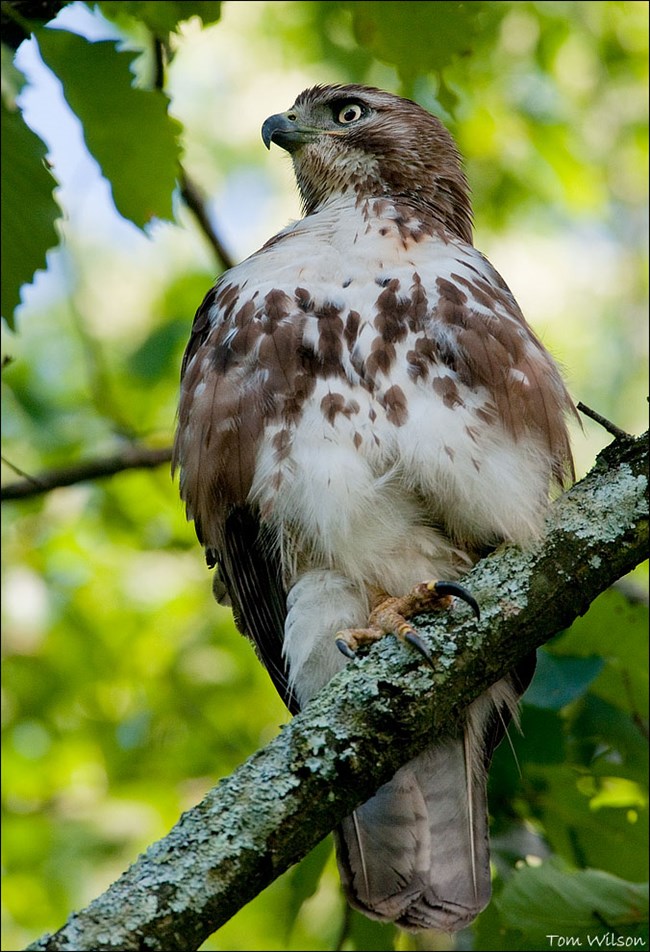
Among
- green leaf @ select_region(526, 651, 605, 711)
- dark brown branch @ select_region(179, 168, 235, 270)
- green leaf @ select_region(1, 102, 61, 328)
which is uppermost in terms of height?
dark brown branch @ select_region(179, 168, 235, 270)

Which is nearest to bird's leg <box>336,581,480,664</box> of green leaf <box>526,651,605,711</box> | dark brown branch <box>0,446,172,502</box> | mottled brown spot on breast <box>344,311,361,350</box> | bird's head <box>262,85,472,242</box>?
mottled brown spot on breast <box>344,311,361,350</box>

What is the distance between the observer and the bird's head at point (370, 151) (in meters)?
4.36

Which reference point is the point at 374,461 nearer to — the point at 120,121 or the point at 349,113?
the point at 120,121

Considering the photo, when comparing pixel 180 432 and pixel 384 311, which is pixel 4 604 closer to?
pixel 180 432

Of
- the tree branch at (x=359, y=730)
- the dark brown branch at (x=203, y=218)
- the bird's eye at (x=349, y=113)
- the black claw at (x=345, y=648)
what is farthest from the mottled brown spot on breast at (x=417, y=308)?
the dark brown branch at (x=203, y=218)

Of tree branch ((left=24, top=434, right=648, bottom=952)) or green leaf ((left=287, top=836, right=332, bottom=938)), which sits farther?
green leaf ((left=287, top=836, right=332, bottom=938))

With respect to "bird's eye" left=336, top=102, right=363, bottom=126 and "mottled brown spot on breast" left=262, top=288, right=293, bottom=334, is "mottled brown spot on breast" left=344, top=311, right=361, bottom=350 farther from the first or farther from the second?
"bird's eye" left=336, top=102, right=363, bottom=126

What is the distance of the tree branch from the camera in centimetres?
237

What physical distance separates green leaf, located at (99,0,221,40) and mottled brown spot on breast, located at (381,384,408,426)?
1313 millimetres

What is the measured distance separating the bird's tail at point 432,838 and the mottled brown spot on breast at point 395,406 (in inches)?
37.9

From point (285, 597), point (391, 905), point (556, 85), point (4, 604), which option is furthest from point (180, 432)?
point (556, 85)

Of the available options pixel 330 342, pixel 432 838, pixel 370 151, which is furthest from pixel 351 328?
pixel 432 838

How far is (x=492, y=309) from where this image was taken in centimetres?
366

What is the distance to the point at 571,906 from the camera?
3.77m
